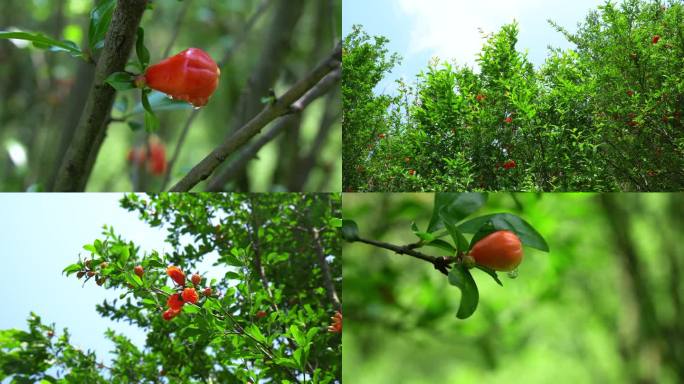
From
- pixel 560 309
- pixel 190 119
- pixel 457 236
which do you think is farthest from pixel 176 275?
pixel 560 309

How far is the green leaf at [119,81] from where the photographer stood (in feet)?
2.22

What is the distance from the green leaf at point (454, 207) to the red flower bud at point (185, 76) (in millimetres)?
294

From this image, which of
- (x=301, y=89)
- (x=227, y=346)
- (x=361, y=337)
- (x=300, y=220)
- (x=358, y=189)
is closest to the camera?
(x=301, y=89)

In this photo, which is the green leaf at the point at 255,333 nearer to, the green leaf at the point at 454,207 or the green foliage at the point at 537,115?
the green leaf at the point at 454,207

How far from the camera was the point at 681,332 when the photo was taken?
6.63ft

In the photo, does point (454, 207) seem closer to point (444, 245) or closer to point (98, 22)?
point (444, 245)

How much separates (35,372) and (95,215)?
1.22ft

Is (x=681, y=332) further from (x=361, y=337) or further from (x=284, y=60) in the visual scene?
(x=284, y=60)

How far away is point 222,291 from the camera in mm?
1378

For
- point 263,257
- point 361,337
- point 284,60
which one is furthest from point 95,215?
point 361,337

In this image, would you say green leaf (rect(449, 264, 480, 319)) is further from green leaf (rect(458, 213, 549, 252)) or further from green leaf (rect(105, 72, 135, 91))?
green leaf (rect(105, 72, 135, 91))

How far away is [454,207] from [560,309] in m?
1.44

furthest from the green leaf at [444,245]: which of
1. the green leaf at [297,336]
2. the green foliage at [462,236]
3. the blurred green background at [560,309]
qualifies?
the blurred green background at [560,309]

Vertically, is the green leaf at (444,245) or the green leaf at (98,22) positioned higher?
the green leaf at (98,22)
